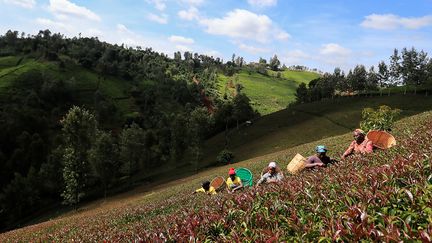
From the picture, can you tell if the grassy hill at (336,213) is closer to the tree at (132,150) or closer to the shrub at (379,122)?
the shrub at (379,122)

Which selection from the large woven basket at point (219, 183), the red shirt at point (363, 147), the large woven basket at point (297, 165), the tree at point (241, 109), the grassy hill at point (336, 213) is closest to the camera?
the grassy hill at point (336, 213)

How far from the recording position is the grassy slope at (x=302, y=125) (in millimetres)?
85562

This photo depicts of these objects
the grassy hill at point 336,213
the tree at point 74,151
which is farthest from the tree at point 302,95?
the grassy hill at point 336,213

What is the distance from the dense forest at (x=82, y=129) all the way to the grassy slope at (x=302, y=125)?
8.31 metres

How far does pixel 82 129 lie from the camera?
6200cm

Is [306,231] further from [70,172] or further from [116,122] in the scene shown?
[116,122]

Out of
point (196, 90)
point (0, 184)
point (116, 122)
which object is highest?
point (196, 90)

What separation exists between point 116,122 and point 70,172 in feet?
304

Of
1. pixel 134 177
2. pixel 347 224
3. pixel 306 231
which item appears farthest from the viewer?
pixel 134 177

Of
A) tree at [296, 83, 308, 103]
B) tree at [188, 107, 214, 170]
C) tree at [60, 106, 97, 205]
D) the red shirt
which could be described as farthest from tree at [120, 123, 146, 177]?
tree at [296, 83, 308, 103]

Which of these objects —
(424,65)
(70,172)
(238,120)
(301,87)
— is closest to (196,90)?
(301,87)

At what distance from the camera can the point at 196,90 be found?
7697 inches

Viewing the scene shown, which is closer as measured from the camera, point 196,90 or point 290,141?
point 290,141

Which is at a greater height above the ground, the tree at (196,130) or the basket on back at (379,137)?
the basket on back at (379,137)
